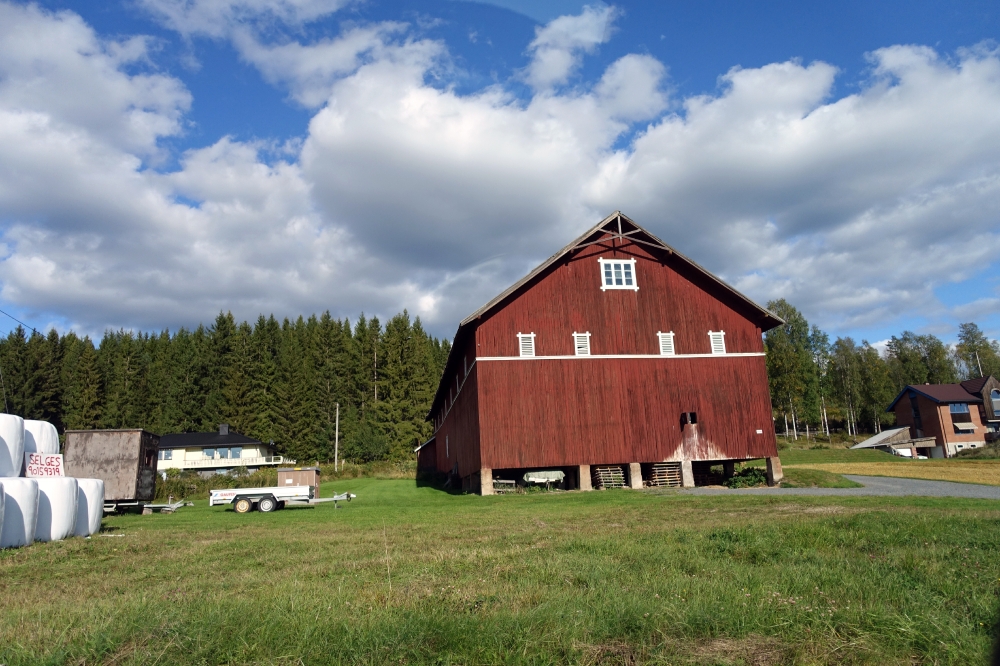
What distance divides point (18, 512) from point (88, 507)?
3.05m

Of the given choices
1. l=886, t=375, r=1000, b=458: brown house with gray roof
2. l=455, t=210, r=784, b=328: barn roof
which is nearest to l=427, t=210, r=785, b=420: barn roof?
l=455, t=210, r=784, b=328: barn roof

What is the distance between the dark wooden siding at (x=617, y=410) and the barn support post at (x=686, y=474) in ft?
1.23

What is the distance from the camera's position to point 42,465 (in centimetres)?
1630

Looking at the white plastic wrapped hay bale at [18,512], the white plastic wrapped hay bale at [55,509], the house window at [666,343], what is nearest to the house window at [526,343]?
the house window at [666,343]

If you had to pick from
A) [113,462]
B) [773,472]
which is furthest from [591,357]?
[113,462]

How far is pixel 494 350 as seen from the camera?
29109 mm

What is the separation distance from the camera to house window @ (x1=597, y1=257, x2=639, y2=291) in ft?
100

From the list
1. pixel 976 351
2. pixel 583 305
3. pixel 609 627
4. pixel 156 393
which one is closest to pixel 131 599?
pixel 609 627

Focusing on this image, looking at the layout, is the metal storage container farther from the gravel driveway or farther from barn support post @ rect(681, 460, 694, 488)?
barn support post @ rect(681, 460, 694, 488)

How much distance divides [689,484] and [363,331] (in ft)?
211

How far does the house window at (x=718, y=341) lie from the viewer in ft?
101

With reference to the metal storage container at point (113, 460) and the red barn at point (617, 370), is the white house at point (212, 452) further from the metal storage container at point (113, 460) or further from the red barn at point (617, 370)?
the red barn at point (617, 370)

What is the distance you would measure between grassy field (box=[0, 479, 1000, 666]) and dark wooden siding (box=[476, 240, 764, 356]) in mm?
18879

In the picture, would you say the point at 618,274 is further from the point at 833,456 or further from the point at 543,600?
the point at 833,456
